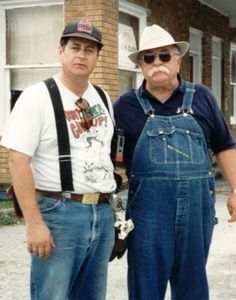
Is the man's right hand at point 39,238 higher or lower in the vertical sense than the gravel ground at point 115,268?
higher

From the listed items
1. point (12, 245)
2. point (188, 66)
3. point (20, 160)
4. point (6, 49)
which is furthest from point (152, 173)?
point (188, 66)

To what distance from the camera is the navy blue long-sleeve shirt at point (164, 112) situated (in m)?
3.31

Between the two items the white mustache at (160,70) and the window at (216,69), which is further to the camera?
the window at (216,69)

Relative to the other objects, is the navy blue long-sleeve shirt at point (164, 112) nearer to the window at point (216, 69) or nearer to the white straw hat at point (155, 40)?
the white straw hat at point (155, 40)

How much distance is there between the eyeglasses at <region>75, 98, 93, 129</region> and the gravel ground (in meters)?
2.07

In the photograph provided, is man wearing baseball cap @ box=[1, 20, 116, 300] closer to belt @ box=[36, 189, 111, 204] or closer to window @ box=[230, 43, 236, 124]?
belt @ box=[36, 189, 111, 204]

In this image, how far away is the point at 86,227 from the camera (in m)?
2.93

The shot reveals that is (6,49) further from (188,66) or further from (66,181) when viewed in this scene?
(66,181)

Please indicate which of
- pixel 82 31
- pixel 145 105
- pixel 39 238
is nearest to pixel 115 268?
pixel 145 105

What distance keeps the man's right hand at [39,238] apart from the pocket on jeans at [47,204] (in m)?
0.10

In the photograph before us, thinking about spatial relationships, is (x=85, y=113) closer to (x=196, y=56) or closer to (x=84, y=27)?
(x=84, y=27)

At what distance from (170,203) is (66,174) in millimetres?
697

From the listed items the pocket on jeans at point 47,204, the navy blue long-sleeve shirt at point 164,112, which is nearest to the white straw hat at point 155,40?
the navy blue long-sleeve shirt at point 164,112

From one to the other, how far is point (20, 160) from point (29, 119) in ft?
0.67
